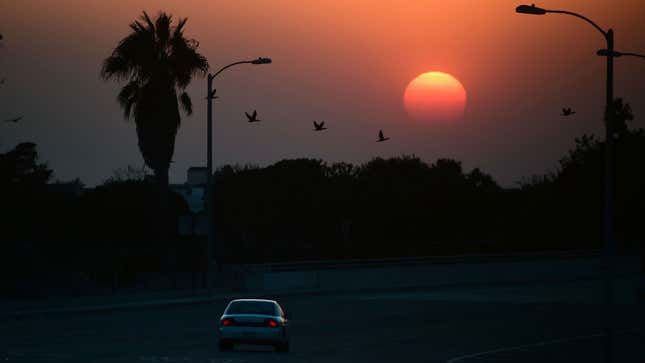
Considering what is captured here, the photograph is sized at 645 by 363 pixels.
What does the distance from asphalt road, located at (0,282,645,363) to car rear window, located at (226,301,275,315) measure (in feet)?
3.23

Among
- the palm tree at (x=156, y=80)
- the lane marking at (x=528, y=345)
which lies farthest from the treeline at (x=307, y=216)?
the lane marking at (x=528, y=345)

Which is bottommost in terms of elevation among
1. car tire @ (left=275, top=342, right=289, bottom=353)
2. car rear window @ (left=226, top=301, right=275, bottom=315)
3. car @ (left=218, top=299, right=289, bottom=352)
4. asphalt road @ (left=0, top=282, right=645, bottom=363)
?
asphalt road @ (left=0, top=282, right=645, bottom=363)

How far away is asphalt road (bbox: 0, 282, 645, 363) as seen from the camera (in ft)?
85.2

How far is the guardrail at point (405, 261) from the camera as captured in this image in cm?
5781

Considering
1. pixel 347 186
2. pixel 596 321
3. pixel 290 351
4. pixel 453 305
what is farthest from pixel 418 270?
pixel 347 186

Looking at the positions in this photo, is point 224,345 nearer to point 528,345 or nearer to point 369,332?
point 369,332

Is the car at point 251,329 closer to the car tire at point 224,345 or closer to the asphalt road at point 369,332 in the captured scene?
the car tire at point 224,345

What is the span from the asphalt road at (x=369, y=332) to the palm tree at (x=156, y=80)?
35.3 ft

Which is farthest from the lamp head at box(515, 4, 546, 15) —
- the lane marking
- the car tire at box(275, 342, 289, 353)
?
the car tire at box(275, 342, 289, 353)

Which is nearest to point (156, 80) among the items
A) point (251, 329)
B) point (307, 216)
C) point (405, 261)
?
point (405, 261)

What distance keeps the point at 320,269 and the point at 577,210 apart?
99.4ft

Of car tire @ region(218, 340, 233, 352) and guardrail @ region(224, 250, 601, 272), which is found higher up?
guardrail @ region(224, 250, 601, 272)

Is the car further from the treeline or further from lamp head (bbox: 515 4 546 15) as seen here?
the treeline

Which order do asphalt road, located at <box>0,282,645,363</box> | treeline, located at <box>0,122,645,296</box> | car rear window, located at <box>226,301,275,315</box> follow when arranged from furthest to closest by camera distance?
treeline, located at <box>0,122,645,296</box> < car rear window, located at <box>226,301,275,315</box> < asphalt road, located at <box>0,282,645,363</box>
